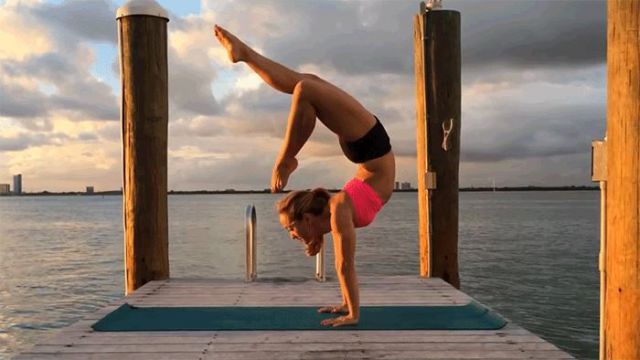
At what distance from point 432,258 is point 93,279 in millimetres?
16034

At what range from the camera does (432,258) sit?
22.1ft

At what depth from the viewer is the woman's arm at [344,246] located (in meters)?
4.31

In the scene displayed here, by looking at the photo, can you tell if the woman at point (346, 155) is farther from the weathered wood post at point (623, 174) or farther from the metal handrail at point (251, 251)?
the metal handrail at point (251, 251)

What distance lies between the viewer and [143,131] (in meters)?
6.31

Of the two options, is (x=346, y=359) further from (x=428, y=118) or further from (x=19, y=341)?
(x=19, y=341)

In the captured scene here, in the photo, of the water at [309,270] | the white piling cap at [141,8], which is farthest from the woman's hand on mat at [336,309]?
the water at [309,270]

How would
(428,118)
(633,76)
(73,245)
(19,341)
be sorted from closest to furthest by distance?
(633,76)
(428,118)
(19,341)
(73,245)

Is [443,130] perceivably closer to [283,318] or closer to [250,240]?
[250,240]

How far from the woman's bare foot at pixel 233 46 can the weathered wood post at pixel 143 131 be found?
2486mm

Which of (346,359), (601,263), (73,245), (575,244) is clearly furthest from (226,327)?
(73,245)

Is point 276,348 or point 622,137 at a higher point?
point 622,137

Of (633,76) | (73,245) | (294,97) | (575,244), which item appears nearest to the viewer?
(633,76)

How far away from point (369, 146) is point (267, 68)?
2.79 ft

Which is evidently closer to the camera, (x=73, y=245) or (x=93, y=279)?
(x=93, y=279)
